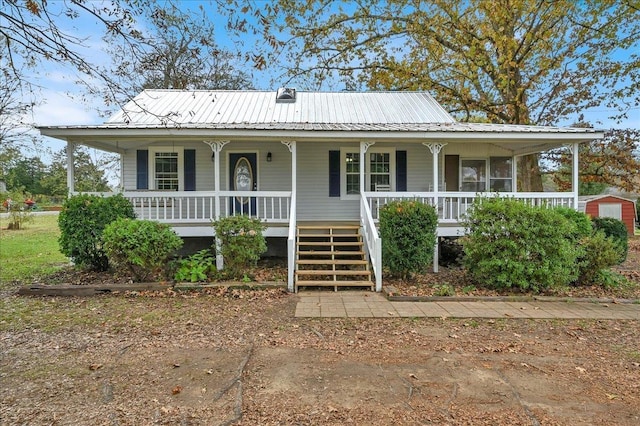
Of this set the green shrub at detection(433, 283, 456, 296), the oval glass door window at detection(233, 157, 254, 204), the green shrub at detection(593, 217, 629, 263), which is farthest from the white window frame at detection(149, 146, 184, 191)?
the green shrub at detection(593, 217, 629, 263)

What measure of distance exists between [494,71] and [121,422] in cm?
1844

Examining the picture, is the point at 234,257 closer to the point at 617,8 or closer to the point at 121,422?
the point at 121,422

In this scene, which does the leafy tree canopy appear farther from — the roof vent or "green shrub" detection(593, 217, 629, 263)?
"green shrub" detection(593, 217, 629, 263)

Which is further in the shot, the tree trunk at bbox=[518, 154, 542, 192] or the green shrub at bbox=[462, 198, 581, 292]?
the tree trunk at bbox=[518, 154, 542, 192]

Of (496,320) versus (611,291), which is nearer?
(496,320)

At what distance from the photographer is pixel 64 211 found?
8.27m

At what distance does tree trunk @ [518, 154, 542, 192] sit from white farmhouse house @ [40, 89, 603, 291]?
18.2ft

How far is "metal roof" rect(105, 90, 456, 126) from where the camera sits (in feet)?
38.0

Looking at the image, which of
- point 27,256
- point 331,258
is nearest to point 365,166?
point 331,258

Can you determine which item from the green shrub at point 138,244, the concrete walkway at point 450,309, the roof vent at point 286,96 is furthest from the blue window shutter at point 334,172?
the green shrub at point 138,244

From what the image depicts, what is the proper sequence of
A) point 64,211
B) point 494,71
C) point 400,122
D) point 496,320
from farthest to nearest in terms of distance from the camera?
point 494,71
point 400,122
point 64,211
point 496,320

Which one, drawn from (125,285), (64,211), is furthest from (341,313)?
(64,211)

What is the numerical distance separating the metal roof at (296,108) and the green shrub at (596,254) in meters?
5.50

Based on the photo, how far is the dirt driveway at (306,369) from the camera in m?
3.16
